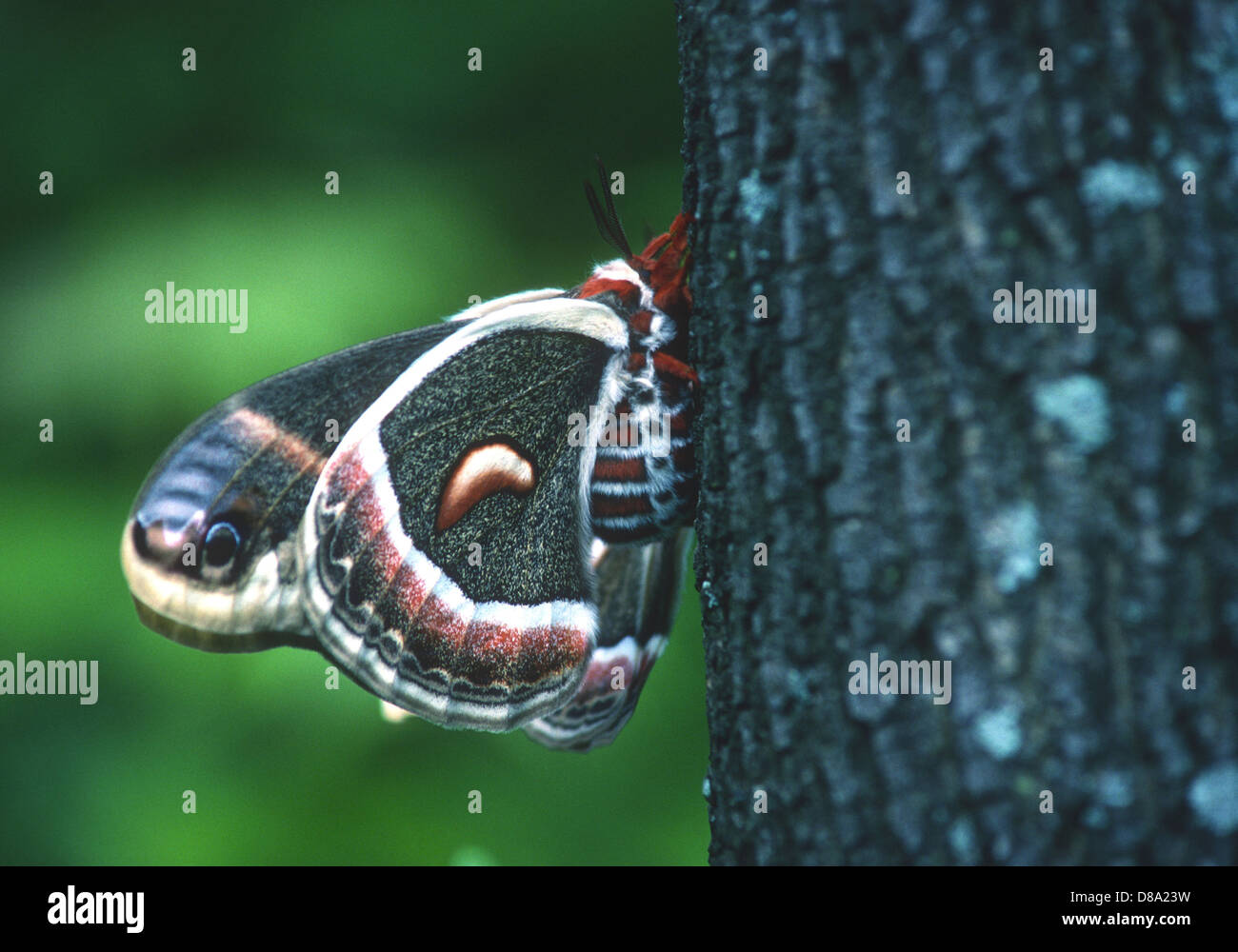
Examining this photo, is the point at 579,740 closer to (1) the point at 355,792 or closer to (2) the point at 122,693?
(1) the point at 355,792

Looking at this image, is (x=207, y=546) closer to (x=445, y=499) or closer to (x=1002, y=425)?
(x=445, y=499)

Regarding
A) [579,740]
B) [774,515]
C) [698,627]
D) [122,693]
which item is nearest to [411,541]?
[579,740]

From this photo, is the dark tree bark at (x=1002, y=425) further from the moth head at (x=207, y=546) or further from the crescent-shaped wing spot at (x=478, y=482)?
the moth head at (x=207, y=546)

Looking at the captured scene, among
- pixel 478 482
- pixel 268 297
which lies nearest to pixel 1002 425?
pixel 478 482

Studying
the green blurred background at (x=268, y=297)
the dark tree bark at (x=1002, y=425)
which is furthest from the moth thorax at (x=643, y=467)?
the green blurred background at (x=268, y=297)

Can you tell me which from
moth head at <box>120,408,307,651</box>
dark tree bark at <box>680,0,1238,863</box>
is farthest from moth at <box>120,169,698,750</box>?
dark tree bark at <box>680,0,1238,863</box>

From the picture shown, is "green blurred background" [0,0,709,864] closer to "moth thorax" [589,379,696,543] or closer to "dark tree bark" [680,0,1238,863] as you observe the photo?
"moth thorax" [589,379,696,543]
